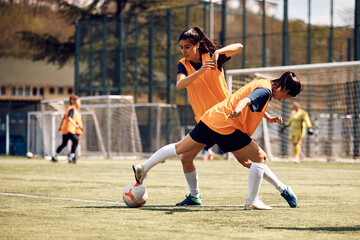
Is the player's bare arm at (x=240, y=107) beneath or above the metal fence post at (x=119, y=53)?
beneath

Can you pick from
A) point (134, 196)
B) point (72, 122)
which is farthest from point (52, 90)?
point (134, 196)

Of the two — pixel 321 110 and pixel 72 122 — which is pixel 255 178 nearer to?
pixel 72 122

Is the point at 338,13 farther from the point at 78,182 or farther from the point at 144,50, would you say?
the point at 78,182

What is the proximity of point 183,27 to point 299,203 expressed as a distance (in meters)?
22.6

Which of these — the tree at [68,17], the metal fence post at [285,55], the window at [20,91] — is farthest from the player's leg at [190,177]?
the window at [20,91]

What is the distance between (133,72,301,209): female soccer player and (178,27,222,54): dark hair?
26.4 inches

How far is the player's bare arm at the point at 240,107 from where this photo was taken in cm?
584

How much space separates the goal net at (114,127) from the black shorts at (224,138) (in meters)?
19.1

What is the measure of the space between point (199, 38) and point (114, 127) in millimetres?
19777

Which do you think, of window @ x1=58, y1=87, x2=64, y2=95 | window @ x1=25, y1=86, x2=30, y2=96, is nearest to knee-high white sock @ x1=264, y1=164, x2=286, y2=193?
window @ x1=25, y1=86, x2=30, y2=96

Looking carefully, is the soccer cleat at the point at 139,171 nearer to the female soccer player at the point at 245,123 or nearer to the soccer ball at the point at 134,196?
the soccer ball at the point at 134,196

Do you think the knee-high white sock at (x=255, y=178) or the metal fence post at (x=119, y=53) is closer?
the knee-high white sock at (x=255, y=178)

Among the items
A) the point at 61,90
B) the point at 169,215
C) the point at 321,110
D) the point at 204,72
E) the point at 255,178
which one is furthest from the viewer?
the point at 61,90

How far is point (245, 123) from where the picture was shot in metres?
6.39
